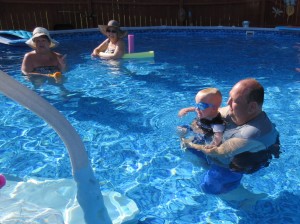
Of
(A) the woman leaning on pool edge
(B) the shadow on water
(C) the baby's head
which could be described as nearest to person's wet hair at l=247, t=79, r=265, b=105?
(C) the baby's head

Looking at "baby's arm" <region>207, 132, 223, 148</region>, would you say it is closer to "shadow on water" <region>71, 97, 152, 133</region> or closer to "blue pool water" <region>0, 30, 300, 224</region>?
"blue pool water" <region>0, 30, 300, 224</region>

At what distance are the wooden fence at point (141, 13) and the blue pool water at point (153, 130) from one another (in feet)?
15.5

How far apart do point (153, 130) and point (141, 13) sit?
1057 cm

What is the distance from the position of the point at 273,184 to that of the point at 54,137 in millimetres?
2459

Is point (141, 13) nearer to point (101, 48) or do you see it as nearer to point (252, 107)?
point (101, 48)

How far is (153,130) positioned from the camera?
4309 millimetres

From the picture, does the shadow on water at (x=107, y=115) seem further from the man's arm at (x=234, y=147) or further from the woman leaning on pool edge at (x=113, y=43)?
the woman leaning on pool edge at (x=113, y=43)

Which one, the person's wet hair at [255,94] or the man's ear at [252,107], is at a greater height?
the person's wet hair at [255,94]

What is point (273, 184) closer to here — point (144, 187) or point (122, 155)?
point (144, 187)

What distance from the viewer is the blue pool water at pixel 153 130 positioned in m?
3.02

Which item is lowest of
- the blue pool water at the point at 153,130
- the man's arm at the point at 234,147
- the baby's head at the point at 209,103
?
the blue pool water at the point at 153,130

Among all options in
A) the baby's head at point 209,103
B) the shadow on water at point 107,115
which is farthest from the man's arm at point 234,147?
the shadow on water at point 107,115

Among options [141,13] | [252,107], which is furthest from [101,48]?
[141,13]

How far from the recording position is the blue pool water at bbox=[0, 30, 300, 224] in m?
3.02
